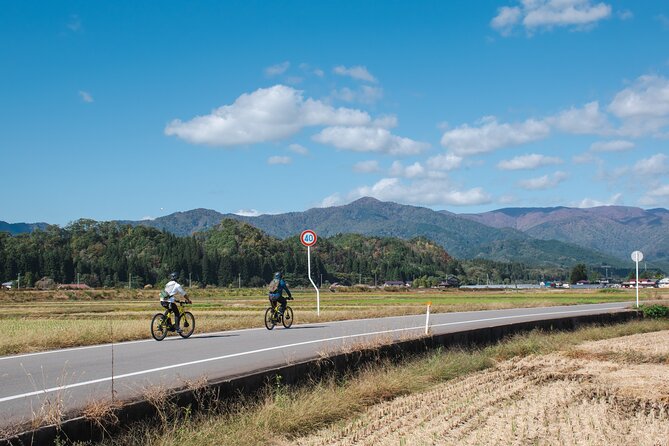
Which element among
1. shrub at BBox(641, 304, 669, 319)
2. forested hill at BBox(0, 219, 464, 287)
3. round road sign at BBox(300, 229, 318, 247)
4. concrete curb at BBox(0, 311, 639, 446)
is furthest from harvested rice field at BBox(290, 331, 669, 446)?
forested hill at BBox(0, 219, 464, 287)

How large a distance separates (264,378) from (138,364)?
12.3 ft

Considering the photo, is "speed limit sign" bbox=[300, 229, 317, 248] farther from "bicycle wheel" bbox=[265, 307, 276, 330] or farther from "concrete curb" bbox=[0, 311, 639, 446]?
"concrete curb" bbox=[0, 311, 639, 446]

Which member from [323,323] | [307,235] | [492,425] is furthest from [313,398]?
[307,235]

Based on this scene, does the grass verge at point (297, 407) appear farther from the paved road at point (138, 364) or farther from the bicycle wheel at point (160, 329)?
the bicycle wheel at point (160, 329)

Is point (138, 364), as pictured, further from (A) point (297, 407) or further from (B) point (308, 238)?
(B) point (308, 238)

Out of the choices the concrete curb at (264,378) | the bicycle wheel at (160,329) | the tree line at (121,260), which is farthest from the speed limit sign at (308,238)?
the tree line at (121,260)

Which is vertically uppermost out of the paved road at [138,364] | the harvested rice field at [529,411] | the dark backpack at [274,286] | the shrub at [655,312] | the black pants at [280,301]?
the dark backpack at [274,286]

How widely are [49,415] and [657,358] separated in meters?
14.6

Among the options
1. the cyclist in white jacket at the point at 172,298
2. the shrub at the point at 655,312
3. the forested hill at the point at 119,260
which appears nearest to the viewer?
the cyclist in white jacket at the point at 172,298

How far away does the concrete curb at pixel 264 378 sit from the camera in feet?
22.5

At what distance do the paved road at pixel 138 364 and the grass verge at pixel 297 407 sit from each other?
64cm

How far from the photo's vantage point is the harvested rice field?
8.66 metres

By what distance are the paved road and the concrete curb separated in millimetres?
368

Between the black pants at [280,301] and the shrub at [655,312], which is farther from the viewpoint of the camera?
the shrub at [655,312]
